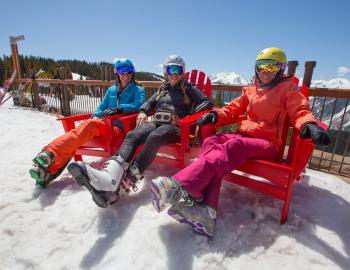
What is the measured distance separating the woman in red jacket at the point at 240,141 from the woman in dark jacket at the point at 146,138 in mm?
432

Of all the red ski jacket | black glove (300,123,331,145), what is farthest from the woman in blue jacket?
black glove (300,123,331,145)

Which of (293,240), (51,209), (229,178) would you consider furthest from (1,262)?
(293,240)

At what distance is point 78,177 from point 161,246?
2.70 ft

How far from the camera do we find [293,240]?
1.84 metres

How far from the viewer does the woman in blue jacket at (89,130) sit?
253 centimetres

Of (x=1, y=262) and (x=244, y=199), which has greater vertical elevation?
(x=244, y=199)

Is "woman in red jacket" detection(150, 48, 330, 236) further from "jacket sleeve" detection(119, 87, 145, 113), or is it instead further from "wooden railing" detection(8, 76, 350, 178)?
"wooden railing" detection(8, 76, 350, 178)

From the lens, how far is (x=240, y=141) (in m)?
2.04

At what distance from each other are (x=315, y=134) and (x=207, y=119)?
985 mm

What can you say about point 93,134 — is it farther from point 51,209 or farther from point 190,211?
point 190,211

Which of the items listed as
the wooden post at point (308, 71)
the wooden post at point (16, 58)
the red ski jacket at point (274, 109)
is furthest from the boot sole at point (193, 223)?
the wooden post at point (16, 58)

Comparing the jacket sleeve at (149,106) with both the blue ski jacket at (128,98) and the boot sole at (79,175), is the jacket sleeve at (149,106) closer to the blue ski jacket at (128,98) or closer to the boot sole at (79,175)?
the blue ski jacket at (128,98)

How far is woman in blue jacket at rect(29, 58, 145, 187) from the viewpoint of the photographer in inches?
99.7

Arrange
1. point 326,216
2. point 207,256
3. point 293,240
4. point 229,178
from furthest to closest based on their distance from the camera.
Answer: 1. point 229,178
2. point 326,216
3. point 293,240
4. point 207,256
